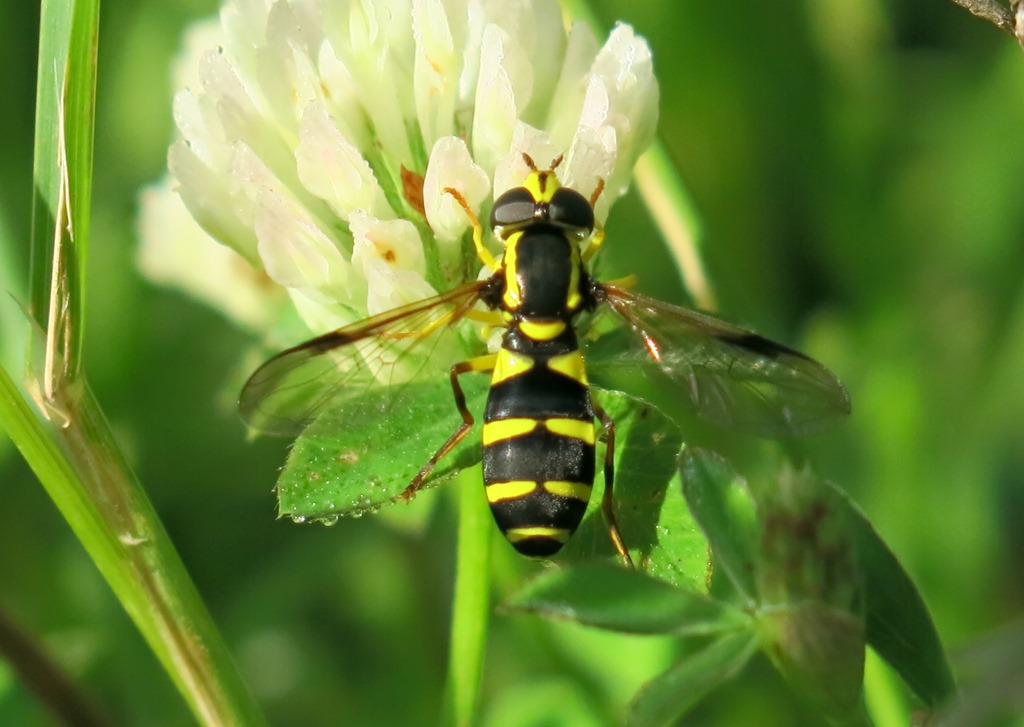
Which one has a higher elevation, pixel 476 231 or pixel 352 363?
pixel 476 231

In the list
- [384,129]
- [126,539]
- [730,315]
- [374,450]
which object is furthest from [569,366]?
[730,315]

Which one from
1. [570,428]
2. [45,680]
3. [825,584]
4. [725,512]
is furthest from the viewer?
[45,680]

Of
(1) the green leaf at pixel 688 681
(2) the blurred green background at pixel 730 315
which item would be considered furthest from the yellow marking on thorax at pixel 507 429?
(2) the blurred green background at pixel 730 315

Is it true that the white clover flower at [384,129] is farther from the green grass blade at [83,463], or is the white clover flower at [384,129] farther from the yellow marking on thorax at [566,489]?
the yellow marking on thorax at [566,489]

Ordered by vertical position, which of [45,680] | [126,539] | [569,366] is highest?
[569,366]

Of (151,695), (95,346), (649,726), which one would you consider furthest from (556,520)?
(95,346)

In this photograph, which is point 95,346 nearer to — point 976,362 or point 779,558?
point 976,362

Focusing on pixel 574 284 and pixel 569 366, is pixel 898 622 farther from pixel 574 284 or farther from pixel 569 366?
pixel 574 284
